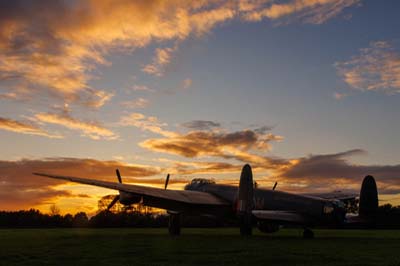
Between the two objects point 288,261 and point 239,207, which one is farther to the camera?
point 239,207

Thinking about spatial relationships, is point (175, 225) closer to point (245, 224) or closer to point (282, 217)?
point (245, 224)

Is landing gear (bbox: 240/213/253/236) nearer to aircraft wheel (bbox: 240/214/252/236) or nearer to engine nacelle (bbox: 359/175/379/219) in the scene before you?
aircraft wheel (bbox: 240/214/252/236)

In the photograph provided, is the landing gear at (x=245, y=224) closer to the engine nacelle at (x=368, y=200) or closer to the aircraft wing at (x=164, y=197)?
the aircraft wing at (x=164, y=197)

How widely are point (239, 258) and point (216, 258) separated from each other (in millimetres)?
681

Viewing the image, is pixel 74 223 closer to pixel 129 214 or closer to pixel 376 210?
pixel 129 214

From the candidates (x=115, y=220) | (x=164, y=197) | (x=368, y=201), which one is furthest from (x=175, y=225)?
(x=115, y=220)

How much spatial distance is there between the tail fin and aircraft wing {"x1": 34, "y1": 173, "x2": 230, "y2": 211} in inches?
374

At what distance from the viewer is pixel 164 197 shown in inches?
1243

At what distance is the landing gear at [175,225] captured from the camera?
34656 mm

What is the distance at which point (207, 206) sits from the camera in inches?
1357

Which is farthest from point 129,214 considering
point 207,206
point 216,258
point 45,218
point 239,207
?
point 216,258

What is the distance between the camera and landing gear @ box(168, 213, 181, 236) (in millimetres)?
34656

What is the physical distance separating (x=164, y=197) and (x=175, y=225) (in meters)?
4.18

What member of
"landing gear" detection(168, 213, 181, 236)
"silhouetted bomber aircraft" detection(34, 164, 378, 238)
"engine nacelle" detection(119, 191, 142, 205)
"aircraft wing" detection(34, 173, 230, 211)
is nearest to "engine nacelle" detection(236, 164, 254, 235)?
"silhouetted bomber aircraft" detection(34, 164, 378, 238)
